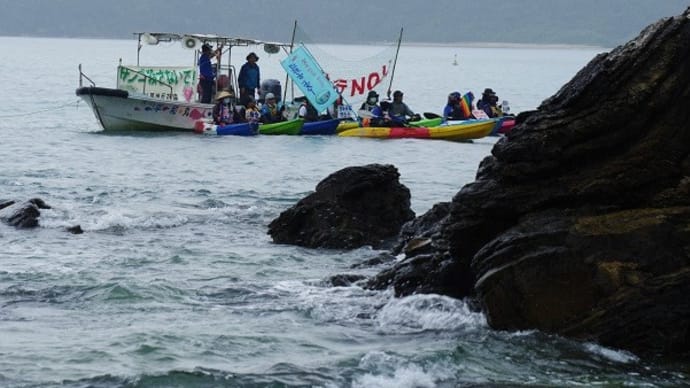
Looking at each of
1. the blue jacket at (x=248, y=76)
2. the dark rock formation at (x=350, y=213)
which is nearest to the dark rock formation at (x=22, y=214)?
the dark rock formation at (x=350, y=213)

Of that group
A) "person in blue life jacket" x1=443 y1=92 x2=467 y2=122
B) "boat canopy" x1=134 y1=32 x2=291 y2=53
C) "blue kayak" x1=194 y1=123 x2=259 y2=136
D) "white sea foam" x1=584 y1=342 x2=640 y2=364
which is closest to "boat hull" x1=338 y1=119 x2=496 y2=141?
"person in blue life jacket" x1=443 y1=92 x2=467 y2=122

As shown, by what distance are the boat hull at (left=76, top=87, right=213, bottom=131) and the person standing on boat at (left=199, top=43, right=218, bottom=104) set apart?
302mm

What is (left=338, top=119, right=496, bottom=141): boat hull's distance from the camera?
3456cm

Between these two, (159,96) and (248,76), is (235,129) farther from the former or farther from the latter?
(159,96)

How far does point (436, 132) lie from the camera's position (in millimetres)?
35156

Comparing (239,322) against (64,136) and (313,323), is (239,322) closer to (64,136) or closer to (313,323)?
(313,323)

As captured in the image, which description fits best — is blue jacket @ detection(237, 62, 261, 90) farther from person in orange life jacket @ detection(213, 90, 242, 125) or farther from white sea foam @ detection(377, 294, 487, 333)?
white sea foam @ detection(377, 294, 487, 333)

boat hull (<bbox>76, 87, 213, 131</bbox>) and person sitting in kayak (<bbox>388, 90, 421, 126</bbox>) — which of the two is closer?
boat hull (<bbox>76, 87, 213, 131</bbox>)

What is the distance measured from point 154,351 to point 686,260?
4.38 m

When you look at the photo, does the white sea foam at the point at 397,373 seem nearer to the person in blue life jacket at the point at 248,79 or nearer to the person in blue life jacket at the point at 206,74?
the person in blue life jacket at the point at 206,74

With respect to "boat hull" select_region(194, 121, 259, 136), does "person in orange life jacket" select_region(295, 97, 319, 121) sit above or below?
above

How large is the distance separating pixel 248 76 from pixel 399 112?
4.10m

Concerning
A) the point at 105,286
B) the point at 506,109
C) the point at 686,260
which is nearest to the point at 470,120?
the point at 506,109

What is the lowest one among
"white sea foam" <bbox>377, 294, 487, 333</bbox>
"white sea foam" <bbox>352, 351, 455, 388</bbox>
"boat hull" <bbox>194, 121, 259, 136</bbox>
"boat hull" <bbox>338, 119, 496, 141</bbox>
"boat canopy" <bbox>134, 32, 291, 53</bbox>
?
"boat hull" <bbox>194, 121, 259, 136</bbox>
